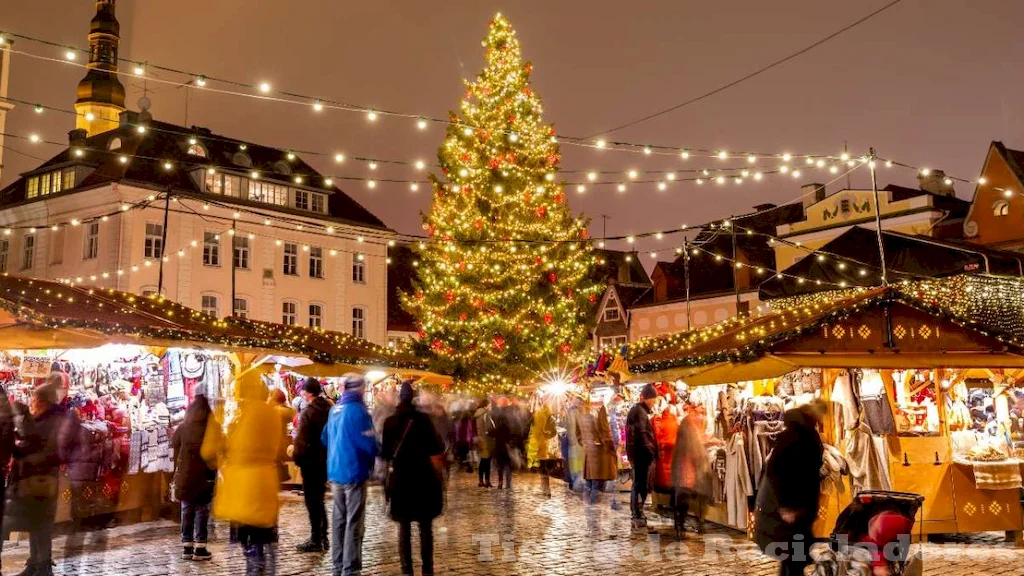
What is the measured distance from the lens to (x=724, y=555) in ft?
32.4

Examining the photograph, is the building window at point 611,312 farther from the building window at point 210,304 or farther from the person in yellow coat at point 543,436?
the person in yellow coat at point 543,436

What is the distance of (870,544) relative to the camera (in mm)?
6523

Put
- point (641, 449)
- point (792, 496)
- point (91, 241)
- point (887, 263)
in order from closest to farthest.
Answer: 1. point (792, 496)
2. point (641, 449)
3. point (887, 263)
4. point (91, 241)

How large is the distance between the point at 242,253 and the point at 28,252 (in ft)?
30.7

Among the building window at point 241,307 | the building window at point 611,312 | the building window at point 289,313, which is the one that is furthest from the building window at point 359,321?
the building window at point 611,312

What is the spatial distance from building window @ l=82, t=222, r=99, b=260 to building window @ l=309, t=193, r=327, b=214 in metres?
9.82

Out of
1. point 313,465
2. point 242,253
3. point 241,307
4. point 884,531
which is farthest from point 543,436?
point 242,253

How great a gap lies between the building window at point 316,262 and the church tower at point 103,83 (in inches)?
701

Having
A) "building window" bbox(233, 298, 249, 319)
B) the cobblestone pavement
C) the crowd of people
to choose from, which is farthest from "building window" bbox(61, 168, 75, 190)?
the crowd of people

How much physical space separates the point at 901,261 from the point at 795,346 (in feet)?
30.9

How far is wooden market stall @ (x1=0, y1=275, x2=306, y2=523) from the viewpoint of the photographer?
1118cm

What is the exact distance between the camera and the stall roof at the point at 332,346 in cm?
1639

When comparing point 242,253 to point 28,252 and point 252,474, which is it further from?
point 252,474

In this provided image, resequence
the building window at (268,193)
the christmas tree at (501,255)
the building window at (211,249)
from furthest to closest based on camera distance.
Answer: the building window at (268,193) < the building window at (211,249) < the christmas tree at (501,255)
